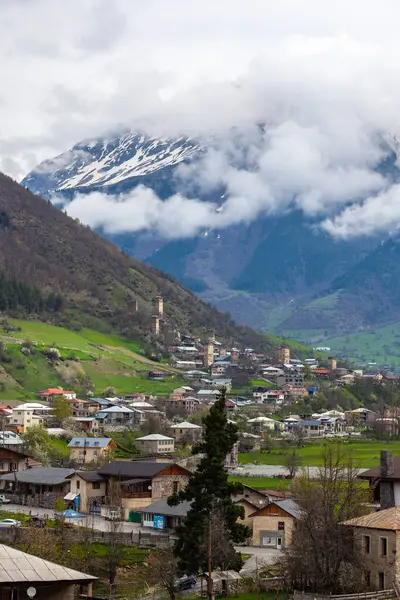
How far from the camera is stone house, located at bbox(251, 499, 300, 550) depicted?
68.6 m

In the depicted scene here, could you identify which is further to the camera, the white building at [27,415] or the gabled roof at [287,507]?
the white building at [27,415]

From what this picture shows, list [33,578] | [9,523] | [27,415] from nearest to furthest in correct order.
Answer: [33,578], [9,523], [27,415]

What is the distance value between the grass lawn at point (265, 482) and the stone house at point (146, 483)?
40.2ft

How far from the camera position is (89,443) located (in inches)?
4670

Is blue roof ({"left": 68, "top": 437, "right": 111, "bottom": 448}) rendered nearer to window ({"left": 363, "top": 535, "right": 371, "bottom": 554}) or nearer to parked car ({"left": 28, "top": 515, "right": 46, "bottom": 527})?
parked car ({"left": 28, "top": 515, "right": 46, "bottom": 527})

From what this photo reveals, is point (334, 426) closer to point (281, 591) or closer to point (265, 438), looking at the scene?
point (265, 438)

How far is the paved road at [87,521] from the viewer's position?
2906 inches

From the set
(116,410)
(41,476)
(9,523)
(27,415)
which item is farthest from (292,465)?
(116,410)

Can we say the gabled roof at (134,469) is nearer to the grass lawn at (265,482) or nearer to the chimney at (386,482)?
the grass lawn at (265,482)

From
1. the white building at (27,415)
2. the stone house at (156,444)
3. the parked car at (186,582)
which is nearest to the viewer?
the parked car at (186,582)

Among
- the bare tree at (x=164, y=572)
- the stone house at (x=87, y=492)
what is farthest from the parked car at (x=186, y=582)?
the stone house at (x=87, y=492)

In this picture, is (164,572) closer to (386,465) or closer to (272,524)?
(386,465)

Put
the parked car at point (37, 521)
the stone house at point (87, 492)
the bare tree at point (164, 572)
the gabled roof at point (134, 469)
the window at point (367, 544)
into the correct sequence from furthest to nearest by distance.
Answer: the stone house at point (87, 492) < the gabled roof at point (134, 469) < the parked car at point (37, 521) < the bare tree at point (164, 572) < the window at point (367, 544)

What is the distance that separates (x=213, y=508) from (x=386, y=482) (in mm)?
9832
